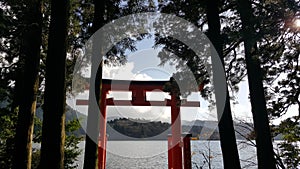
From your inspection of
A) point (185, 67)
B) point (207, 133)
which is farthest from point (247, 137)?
point (185, 67)

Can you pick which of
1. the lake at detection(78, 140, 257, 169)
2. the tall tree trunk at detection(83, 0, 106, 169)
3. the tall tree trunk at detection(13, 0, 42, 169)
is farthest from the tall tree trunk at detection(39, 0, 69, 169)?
the lake at detection(78, 140, 257, 169)

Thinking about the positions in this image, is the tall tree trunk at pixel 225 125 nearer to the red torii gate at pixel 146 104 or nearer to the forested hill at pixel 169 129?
the forested hill at pixel 169 129

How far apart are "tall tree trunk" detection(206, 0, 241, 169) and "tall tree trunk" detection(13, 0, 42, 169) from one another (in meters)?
2.89

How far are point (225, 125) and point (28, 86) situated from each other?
3.18 m

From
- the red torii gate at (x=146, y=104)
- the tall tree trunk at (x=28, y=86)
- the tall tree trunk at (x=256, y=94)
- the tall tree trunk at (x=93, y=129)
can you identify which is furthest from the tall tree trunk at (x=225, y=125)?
the red torii gate at (x=146, y=104)

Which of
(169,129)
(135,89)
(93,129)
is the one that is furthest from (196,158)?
(93,129)

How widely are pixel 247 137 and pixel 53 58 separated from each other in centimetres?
347

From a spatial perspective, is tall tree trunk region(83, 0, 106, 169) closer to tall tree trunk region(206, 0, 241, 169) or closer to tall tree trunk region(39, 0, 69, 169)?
tall tree trunk region(39, 0, 69, 169)

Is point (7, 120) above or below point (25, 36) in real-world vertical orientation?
below

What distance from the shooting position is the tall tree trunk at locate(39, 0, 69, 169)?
8.34 ft

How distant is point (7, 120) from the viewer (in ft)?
14.8

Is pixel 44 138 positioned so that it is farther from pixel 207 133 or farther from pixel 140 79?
pixel 140 79

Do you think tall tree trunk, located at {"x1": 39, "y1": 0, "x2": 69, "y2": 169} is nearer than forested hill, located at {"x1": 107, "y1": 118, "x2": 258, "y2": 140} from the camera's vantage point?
Yes

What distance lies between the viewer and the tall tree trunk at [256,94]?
3.52 metres
